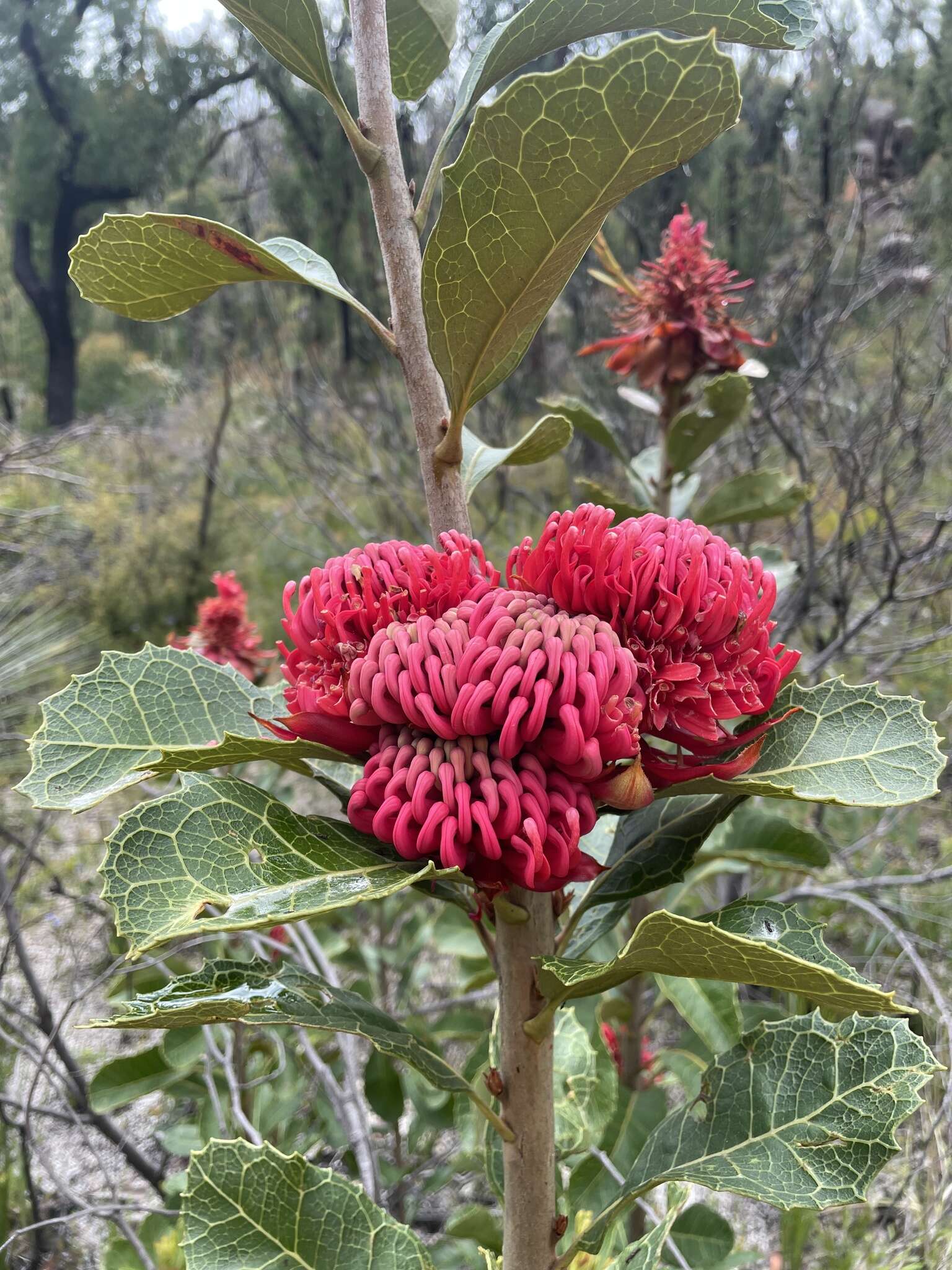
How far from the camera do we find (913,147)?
3.35 m

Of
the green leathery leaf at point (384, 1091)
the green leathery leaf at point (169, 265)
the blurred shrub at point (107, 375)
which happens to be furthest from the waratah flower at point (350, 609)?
the blurred shrub at point (107, 375)

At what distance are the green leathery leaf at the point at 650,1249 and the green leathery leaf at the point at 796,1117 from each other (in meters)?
0.03

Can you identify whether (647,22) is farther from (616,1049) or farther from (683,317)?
(616,1049)

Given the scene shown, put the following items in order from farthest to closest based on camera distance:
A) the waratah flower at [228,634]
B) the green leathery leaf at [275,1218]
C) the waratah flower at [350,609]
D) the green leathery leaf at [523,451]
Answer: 1. the waratah flower at [228,634]
2. the green leathery leaf at [523,451]
3. the green leathery leaf at [275,1218]
4. the waratah flower at [350,609]

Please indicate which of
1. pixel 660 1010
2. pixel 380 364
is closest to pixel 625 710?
pixel 660 1010

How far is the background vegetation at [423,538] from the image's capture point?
66.4 inches

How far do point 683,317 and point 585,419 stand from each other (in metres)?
0.27

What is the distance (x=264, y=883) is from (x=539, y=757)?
0.55ft

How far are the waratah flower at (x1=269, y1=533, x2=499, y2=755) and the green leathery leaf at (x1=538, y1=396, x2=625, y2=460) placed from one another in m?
0.65

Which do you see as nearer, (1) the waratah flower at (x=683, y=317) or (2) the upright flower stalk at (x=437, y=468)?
(2) the upright flower stalk at (x=437, y=468)

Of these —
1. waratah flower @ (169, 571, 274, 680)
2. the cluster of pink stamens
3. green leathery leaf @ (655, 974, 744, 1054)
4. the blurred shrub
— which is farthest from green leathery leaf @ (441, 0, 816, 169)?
the blurred shrub

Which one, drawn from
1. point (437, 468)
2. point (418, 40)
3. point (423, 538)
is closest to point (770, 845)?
point (437, 468)

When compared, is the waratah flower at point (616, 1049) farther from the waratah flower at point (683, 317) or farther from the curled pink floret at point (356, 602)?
the curled pink floret at point (356, 602)

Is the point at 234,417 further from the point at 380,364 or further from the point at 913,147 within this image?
the point at 913,147
